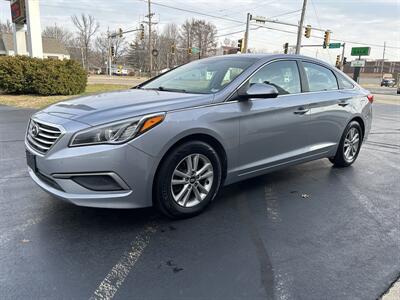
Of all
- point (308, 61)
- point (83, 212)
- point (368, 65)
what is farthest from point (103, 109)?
point (368, 65)

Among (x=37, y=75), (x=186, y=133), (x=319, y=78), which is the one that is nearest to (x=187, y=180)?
(x=186, y=133)

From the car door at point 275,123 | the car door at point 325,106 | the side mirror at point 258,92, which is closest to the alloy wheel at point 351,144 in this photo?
the car door at point 325,106

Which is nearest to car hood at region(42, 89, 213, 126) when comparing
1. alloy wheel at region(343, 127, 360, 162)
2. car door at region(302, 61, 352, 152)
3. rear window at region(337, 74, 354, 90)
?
car door at region(302, 61, 352, 152)

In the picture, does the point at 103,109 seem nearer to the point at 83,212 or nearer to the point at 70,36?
the point at 83,212

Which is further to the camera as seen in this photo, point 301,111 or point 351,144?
point 351,144

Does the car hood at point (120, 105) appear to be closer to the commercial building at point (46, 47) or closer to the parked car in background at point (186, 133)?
the parked car in background at point (186, 133)

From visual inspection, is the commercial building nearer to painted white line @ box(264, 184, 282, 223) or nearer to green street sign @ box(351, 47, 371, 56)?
green street sign @ box(351, 47, 371, 56)

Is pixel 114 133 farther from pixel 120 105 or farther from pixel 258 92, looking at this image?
pixel 258 92

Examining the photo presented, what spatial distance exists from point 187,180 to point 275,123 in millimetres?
1336

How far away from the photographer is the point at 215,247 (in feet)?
10.1

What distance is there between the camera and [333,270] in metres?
2.77

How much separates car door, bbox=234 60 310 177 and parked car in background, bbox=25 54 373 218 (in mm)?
12

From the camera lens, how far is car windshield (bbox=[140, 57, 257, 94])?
392 centimetres

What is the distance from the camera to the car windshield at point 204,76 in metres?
3.92
